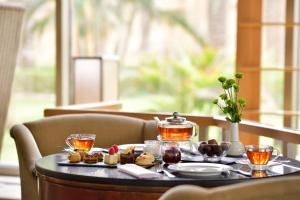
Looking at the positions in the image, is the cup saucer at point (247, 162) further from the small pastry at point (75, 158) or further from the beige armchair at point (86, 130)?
the beige armchair at point (86, 130)

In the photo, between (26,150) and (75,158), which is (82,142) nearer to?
(75,158)

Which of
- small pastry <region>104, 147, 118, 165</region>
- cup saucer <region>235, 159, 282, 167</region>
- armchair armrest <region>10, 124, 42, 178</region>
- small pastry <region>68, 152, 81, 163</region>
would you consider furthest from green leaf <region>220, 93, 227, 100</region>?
armchair armrest <region>10, 124, 42, 178</region>

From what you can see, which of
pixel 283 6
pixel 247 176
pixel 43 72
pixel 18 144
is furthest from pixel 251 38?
pixel 247 176

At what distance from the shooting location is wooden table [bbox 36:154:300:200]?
2375mm

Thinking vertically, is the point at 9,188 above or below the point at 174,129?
below

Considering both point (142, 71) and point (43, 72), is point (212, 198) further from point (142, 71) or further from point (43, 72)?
point (142, 71)

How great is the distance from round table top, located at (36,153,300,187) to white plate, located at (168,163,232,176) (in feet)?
0.05

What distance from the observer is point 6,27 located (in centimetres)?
644

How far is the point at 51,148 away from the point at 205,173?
4.39 feet

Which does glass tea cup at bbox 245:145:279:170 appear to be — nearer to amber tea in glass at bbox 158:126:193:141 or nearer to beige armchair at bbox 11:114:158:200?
amber tea in glass at bbox 158:126:193:141

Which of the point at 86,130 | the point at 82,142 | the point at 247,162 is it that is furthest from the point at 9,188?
the point at 247,162

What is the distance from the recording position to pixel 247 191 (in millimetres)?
1812

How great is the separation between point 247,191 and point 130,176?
70 cm

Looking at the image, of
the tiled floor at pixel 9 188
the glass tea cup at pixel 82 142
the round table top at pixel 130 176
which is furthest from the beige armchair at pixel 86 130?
the tiled floor at pixel 9 188
